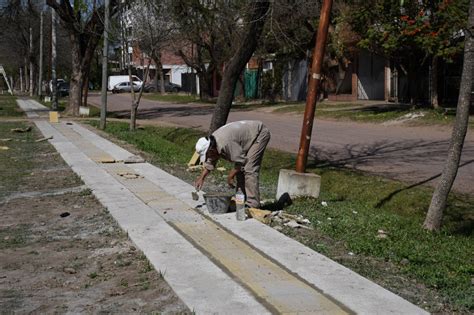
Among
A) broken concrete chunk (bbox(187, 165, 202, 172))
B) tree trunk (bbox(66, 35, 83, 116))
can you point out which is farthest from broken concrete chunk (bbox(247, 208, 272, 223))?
tree trunk (bbox(66, 35, 83, 116))

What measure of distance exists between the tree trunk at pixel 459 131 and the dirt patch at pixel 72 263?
3535 mm

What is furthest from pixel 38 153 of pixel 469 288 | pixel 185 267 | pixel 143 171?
pixel 469 288

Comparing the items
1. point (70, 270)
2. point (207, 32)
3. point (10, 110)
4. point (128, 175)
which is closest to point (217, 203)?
point (70, 270)

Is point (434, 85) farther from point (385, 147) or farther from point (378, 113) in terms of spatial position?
point (385, 147)

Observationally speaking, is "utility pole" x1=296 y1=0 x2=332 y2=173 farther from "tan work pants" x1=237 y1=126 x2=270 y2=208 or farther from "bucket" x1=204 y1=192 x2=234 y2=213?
"bucket" x1=204 y1=192 x2=234 y2=213

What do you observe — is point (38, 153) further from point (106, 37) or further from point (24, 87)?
point (24, 87)

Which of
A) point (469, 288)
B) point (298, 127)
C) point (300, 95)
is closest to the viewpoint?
point (469, 288)

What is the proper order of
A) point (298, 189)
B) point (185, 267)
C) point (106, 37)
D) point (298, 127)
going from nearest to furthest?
point (185, 267)
point (298, 189)
point (106, 37)
point (298, 127)

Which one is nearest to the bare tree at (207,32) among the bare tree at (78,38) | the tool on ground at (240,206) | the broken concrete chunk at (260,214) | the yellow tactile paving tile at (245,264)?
the bare tree at (78,38)

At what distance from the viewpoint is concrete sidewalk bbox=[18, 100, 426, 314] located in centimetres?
492

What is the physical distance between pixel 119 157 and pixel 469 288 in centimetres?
1061

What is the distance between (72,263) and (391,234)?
3449 mm

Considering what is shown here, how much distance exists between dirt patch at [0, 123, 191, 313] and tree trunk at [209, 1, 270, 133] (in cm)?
516

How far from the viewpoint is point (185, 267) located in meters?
5.95
